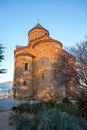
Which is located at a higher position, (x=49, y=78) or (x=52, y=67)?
(x=52, y=67)

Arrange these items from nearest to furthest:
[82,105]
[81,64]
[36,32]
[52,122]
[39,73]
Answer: [52,122], [82,105], [81,64], [39,73], [36,32]

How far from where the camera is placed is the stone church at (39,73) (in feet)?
107

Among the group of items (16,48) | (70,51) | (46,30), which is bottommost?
(70,51)

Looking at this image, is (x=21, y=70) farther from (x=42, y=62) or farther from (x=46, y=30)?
(x=46, y=30)

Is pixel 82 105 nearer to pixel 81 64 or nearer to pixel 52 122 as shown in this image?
pixel 52 122

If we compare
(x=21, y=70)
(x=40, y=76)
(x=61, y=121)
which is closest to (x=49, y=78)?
(x=40, y=76)

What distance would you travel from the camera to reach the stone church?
32.6 m

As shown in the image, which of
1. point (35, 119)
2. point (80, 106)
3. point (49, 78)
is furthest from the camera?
point (49, 78)

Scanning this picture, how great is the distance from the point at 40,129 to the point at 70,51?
2487 cm

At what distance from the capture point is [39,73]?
3444 cm

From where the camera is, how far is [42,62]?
34.5 m

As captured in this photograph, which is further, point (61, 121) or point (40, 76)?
point (40, 76)

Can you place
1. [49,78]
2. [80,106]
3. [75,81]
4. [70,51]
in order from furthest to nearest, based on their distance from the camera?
[49,78] → [70,51] → [75,81] → [80,106]

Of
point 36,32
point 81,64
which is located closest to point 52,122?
point 81,64
